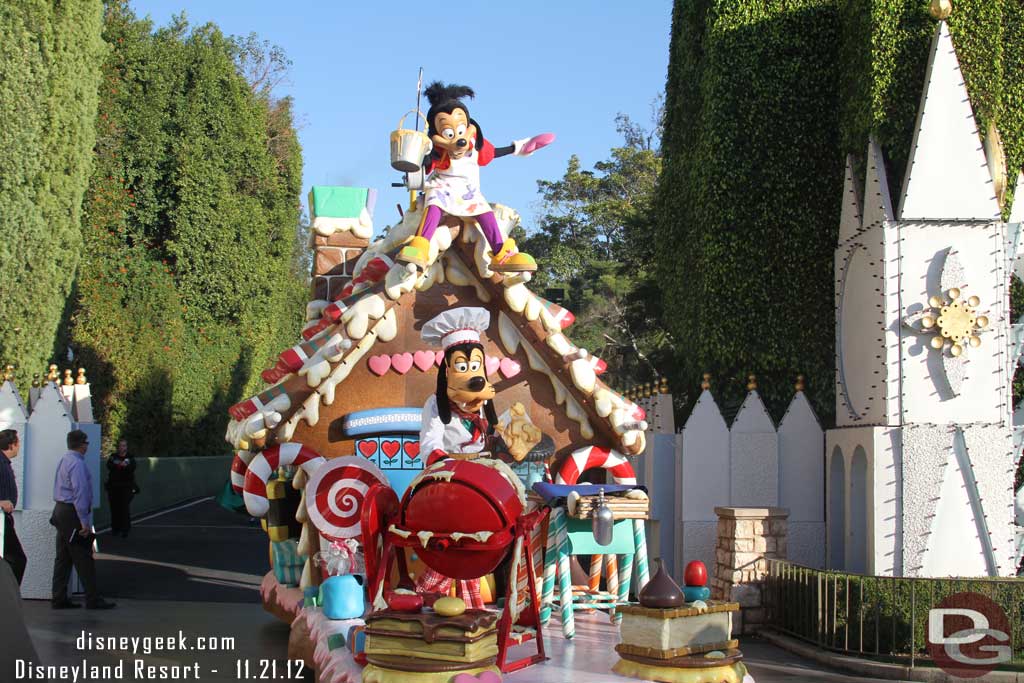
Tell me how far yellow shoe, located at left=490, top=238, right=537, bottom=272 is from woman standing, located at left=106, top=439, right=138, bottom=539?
1201cm

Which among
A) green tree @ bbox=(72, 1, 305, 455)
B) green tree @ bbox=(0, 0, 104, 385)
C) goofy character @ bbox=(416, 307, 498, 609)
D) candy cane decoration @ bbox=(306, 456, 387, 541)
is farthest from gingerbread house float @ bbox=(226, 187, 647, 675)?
green tree @ bbox=(72, 1, 305, 455)

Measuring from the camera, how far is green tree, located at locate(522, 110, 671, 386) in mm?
32562

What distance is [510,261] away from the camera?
8.64m

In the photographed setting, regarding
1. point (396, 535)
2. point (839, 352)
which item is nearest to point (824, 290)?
point (839, 352)

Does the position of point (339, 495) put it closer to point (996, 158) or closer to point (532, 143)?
point (532, 143)

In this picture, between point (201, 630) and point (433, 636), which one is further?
point (201, 630)

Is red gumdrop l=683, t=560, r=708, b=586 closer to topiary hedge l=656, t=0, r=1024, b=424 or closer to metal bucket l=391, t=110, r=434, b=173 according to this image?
metal bucket l=391, t=110, r=434, b=173

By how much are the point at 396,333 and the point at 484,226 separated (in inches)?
48.1

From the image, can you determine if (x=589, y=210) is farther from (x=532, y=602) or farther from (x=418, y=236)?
(x=532, y=602)

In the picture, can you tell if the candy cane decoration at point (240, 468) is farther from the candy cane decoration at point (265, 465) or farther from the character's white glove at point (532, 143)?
the character's white glove at point (532, 143)

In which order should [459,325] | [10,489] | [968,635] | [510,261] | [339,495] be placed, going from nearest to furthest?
[339,495] → [459,325] → [510,261] → [968,635] → [10,489]

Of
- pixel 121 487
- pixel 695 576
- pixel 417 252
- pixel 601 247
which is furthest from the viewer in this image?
pixel 601 247

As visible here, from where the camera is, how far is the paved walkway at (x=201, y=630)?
7.08 m

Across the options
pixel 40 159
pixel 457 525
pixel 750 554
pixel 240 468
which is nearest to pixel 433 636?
pixel 457 525
